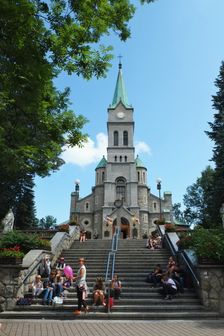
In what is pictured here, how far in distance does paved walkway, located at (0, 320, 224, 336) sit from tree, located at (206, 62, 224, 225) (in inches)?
681

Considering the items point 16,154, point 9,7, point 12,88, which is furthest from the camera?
point 16,154

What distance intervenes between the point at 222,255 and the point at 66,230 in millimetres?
10715

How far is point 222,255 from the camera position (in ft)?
35.1

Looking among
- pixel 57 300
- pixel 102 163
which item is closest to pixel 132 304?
pixel 57 300

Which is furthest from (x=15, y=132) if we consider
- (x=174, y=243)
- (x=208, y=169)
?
(x=208, y=169)

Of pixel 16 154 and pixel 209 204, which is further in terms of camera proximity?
pixel 209 204

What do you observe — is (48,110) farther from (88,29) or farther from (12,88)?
(88,29)

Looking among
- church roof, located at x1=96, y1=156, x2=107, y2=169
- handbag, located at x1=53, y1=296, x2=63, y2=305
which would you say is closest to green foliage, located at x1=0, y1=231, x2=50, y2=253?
handbag, located at x1=53, y1=296, x2=63, y2=305

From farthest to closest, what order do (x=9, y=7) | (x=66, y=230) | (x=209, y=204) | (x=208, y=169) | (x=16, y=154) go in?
(x=208, y=169)
(x=209, y=204)
(x=66, y=230)
(x=16, y=154)
(x=9, y=7)

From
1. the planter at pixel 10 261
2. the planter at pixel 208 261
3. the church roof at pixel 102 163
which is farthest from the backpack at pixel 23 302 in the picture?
the church roof at pixel 102 163

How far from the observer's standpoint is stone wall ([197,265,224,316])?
404 inches

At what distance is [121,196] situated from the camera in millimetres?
51781

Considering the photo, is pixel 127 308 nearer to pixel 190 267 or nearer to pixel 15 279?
pixel 190 267

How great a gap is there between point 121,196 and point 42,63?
4529 cm
